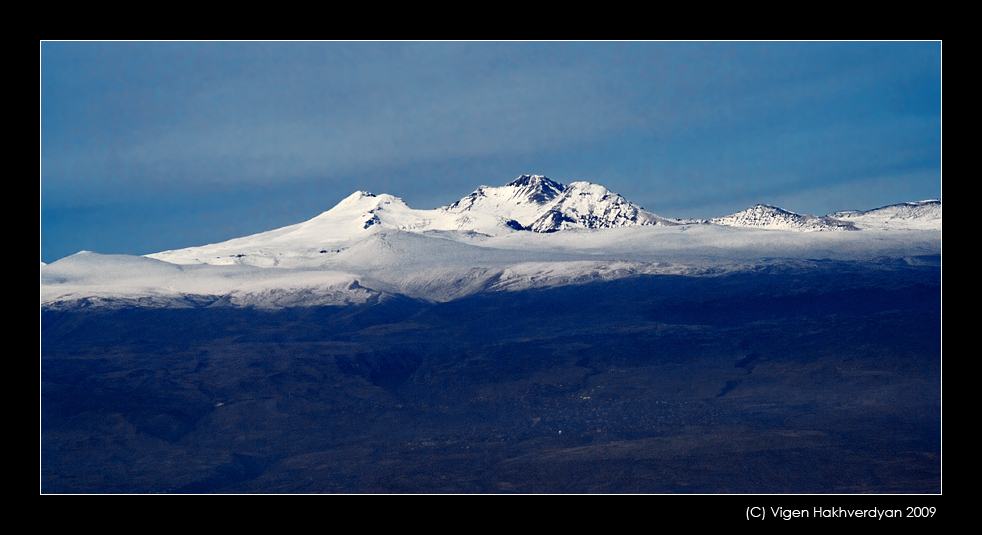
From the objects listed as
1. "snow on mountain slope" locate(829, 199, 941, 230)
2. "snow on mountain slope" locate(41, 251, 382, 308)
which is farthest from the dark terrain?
"snow on mountain slope" locate(829, 199, 941, 230)

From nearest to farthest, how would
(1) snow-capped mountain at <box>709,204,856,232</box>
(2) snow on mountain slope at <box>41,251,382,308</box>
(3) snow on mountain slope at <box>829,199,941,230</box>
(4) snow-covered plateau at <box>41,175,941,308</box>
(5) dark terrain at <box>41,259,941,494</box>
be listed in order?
(5) dark terrain at <box>41,259,941,494</box> < (2) snow on mountain slope at <box>41,251,382,308</box> < (4) snow-covered plateau at <box>41,175,941,308</box> < (3) snow on mountain slope at <box>829,199,941,230</box> < (1) snow-capped mountain at <box>709,204,856,232</box>

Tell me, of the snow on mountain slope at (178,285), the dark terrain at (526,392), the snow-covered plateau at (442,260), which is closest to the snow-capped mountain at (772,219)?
the snow-covered plateau at (442,260)

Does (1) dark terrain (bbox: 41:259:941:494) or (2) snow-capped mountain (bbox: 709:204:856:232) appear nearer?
(1) dark terrain (bbox: 41:259:941:494)

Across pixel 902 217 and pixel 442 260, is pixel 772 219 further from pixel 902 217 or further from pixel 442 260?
pixel 442 260

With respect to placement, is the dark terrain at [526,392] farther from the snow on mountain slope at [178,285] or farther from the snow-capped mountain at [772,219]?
the snow-capped mountain at [772,219]

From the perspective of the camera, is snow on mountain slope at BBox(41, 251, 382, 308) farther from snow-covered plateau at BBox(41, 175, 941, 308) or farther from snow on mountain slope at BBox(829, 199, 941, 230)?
snow on mountain slope at BBox(829, 199, 941, 230)

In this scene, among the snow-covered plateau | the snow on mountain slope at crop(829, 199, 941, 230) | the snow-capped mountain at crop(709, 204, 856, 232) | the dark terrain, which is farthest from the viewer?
the snow-capped mountain at crop(709, 204, 856, 232)

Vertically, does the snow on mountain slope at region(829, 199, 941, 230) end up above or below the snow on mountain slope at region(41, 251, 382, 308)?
above
